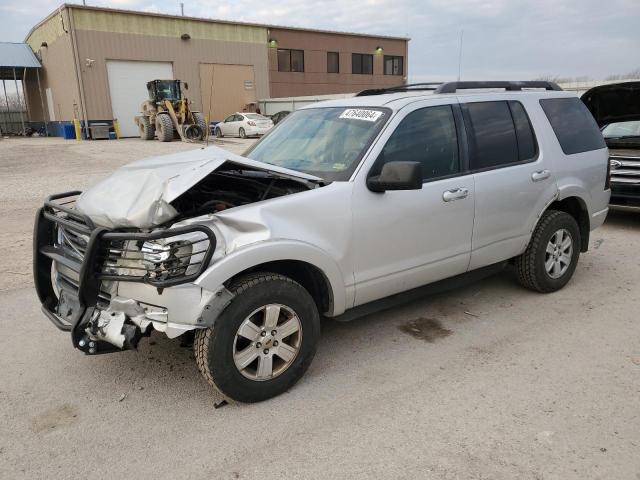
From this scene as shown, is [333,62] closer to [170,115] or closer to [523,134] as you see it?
[170,115]

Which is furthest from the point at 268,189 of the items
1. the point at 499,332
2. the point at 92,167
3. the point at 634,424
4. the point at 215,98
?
the point at 215,98

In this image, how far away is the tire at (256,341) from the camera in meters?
2.96

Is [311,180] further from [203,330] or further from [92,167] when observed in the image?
[92,167]

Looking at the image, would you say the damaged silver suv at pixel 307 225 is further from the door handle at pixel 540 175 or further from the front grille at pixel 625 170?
the front grille at pixel 625 170

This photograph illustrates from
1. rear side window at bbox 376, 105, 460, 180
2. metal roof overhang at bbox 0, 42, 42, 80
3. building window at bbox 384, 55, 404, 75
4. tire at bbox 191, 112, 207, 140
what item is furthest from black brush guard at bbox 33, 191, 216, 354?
building window at bbox 384, 55, 404, 75

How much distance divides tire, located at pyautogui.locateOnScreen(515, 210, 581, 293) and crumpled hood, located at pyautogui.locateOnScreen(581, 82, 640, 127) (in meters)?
4.29

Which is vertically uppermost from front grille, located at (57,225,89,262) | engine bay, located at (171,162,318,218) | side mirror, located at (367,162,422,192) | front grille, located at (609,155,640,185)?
side mirror, located at (367,162,422,192)

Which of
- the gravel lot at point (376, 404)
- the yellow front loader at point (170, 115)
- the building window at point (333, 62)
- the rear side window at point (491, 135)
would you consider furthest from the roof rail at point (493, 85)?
the building window at point (333, 62)

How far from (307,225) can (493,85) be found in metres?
2.56

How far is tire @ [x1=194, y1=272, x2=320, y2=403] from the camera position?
9.70 ft

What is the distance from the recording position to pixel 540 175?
4605 millimetres

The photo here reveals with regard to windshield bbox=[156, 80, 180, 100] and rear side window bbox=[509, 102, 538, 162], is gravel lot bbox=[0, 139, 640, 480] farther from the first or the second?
windshield bbox=[156, 80, 180, 100]

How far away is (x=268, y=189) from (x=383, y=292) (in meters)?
1.11

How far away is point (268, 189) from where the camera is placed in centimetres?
346
